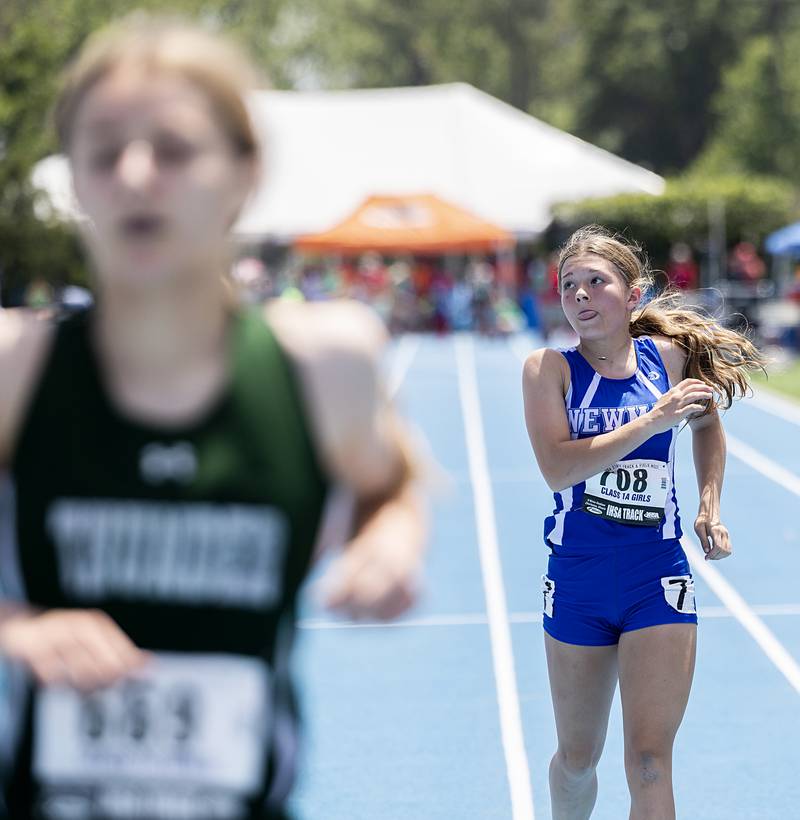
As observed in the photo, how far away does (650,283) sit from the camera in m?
4.47

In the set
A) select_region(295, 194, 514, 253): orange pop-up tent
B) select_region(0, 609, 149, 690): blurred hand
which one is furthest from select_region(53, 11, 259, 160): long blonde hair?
select_region(295, 194, 514, 253): orange pop-up tent

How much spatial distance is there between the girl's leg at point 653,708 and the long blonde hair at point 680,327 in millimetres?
768

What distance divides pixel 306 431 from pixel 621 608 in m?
2.31

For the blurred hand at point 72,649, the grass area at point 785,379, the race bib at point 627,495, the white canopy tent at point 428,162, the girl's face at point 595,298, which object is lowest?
the white canopy tent at point 428,162

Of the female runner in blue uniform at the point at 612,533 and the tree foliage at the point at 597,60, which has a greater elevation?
the female runner in blue uniform at the point at 612,533

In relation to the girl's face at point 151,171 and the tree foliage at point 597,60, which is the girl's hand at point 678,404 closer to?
the girl's face at point 151,171

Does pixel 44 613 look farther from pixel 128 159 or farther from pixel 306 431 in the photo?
pixel 128 159

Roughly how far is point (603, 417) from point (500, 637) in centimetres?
379

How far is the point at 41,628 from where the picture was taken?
6.23 ft

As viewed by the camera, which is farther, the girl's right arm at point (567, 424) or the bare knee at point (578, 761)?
the bare knee at point (578, 761)

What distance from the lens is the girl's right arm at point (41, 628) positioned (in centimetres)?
187

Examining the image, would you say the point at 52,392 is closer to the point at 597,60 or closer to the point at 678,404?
the point at 678,404

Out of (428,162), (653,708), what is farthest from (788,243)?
(653,708)

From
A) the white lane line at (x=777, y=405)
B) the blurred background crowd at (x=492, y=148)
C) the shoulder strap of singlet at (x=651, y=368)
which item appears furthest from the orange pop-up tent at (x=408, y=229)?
the shoulder strap of singlet at (x=651, y=368)
